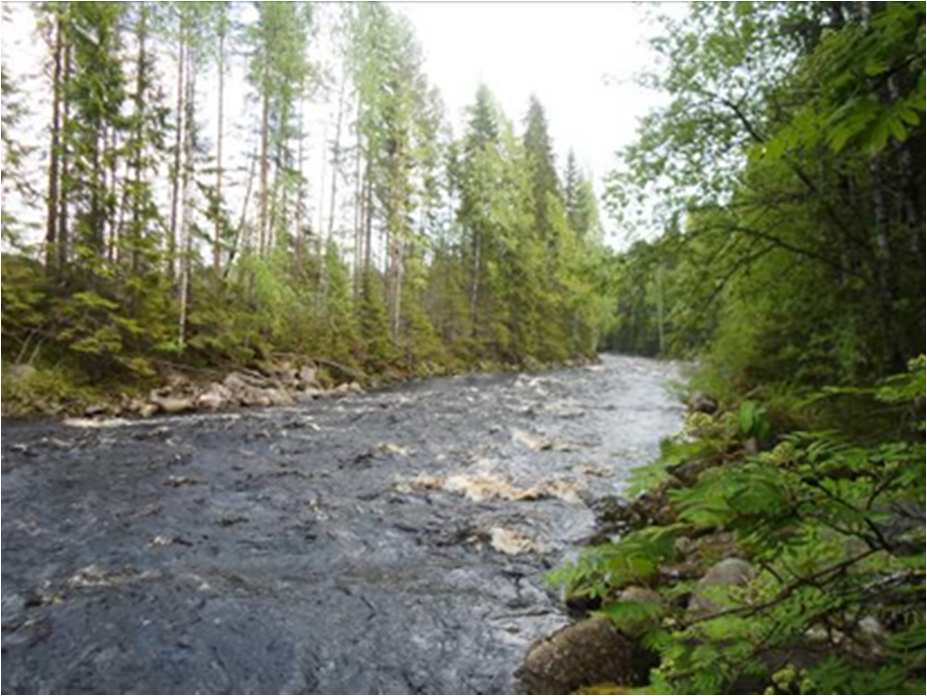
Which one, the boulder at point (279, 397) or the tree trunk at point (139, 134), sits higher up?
the tree trunk at point (139, 134)

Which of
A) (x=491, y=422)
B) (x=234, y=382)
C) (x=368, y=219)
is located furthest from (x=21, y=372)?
(x=368, y=219)

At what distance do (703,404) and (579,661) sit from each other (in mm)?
9528

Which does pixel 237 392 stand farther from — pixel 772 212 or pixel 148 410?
pixel 772 212

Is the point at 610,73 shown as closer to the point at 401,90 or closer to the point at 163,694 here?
the point at 163,694

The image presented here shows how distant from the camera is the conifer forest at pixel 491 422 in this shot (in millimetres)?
1799

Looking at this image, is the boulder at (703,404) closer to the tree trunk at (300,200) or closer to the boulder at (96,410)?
the boulder at (96,410)

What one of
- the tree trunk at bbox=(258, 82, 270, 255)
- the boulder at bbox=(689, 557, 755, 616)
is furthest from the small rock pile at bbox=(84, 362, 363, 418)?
the boulder at bbox=(689, 557, 755, 616)

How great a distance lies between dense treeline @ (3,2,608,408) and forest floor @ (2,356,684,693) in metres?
2.79

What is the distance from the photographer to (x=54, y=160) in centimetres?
1443

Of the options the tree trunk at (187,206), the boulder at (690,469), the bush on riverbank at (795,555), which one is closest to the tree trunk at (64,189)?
the tree trunk at (187,206)

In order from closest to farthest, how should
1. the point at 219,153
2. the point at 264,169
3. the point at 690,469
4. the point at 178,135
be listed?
the point at 690,469 < the point at 178,135 < the point at 219,153 < the point at 264,169

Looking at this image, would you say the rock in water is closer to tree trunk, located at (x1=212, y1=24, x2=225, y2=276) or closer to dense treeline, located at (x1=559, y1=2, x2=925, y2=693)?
dense treeline, located at (x1=559, y1=2, x2=925, y2=693)

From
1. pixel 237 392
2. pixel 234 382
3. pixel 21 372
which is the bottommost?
pixel 237 392

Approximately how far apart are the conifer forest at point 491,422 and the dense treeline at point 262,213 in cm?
14
